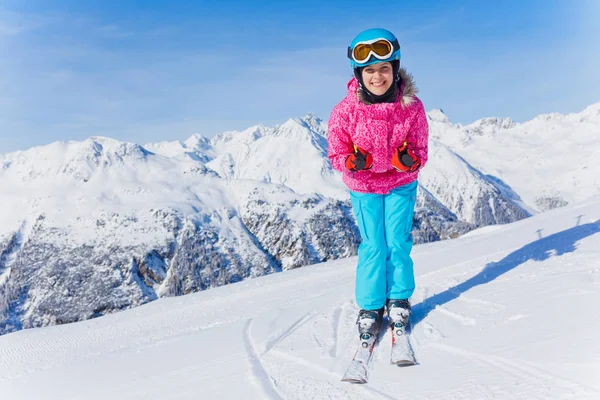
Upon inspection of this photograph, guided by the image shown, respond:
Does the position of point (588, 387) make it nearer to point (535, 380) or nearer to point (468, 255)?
point (535, 380)

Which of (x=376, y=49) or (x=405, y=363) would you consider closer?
(x=405, y=363)

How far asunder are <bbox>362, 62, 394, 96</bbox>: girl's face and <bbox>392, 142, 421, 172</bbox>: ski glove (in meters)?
0.72

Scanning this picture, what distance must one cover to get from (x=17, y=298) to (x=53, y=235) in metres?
23.7

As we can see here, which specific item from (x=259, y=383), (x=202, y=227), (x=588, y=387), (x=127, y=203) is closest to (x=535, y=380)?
(x=588, y=387)

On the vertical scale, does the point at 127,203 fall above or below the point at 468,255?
above

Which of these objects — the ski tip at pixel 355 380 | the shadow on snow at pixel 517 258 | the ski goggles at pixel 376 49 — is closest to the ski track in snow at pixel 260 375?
the ski tip at pixel 355 380

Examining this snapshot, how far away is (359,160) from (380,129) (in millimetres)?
520

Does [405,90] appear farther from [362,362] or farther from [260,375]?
[260,375]

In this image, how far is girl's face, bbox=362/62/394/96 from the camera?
5004mm

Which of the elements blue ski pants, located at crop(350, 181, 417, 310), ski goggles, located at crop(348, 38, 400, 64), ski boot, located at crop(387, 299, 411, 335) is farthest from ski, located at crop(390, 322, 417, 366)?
ski goggles, located at crop(348, 38, 400, 64)

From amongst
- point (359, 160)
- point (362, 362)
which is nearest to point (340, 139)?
point (359, 160)

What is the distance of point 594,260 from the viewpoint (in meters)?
5.80

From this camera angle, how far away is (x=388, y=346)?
15.2 feet

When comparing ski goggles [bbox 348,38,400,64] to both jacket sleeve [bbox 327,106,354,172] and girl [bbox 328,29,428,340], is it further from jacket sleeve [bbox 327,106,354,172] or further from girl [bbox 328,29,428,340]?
jacket sleeve [bbox 327,106,354,172]
